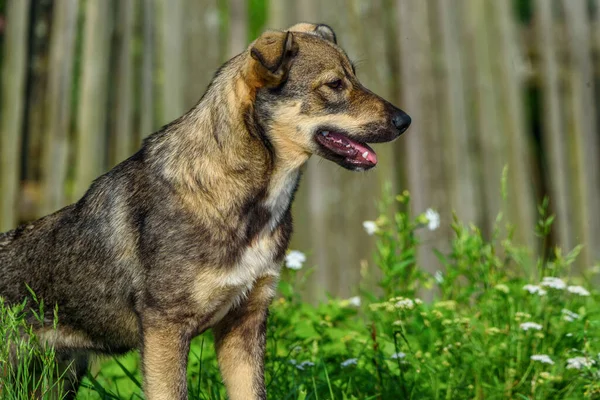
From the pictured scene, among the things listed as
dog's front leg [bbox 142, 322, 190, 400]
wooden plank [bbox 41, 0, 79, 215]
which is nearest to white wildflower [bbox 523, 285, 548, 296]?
dog's front leg [bbox 142, 322, 190, 400]

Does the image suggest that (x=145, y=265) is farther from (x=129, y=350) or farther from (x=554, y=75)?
(x=554, y=75)

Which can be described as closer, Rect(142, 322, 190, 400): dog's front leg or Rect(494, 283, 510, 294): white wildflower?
Rect(142, 322, 190, 400): dog's front leg

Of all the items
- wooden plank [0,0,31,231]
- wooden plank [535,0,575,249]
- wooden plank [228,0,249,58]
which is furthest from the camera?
wooden plank [535,0,575,249]

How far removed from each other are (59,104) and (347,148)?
111 inches

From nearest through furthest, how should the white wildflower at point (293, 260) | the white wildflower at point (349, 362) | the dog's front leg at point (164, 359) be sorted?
the dog's front leg at point (164, 359) → the white wildflower at point (349, 362) → the white wildflower at point (293, 260)

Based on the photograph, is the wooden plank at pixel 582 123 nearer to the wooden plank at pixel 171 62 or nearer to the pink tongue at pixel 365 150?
the wooden plank at pixel 171 62

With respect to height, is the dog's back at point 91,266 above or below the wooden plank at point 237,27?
below

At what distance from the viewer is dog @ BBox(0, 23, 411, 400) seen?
166 inches

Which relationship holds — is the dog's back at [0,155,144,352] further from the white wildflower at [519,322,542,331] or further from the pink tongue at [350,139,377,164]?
the white wildflower at [519,322,542,331]

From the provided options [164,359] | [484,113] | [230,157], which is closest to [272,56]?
[230,157]

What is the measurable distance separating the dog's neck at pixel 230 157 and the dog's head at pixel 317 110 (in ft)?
0.17

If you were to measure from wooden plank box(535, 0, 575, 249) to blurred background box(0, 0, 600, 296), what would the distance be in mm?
11

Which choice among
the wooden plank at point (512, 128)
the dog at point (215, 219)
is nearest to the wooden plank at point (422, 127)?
the wooden plank at point (512, 128)

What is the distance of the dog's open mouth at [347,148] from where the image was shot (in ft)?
14.6
